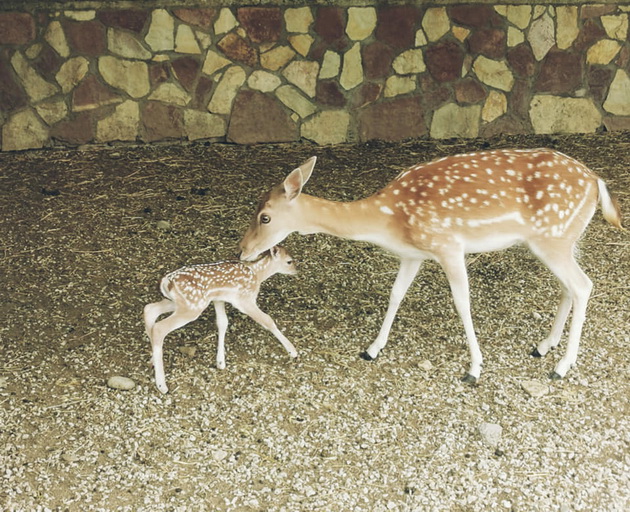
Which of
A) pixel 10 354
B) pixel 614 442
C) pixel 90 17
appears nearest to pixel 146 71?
pixel 90 17

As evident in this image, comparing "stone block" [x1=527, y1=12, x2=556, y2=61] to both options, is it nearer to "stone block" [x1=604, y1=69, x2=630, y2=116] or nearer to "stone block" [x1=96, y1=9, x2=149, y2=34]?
"stone block" [x1=604, y1=69, x2=630, y2=116]

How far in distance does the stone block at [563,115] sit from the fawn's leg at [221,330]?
4.47m

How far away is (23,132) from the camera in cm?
689

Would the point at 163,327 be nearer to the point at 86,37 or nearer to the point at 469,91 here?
the point at 86,37

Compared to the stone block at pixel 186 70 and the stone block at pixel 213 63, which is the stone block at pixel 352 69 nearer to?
the stone block at pixel 213 63

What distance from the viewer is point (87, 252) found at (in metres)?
5.24

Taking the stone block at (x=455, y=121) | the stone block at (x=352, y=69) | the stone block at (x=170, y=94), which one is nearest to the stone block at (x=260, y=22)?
the stone block at (x=352, y=69)

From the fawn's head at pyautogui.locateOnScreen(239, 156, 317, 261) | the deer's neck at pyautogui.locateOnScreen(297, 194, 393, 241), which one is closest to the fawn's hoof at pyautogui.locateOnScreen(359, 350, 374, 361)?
the deer's neck at pyautogui.locateOnScreen(297, 194, 393, 241)

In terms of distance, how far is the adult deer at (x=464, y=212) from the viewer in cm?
360

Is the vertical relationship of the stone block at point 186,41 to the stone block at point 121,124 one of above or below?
above

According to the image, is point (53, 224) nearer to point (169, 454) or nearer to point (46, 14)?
point (46, 14)

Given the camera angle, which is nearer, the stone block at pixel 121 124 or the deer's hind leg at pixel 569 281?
the deer's hind leg at pixel 569 281

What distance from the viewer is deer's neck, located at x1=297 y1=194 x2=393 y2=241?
3680mm

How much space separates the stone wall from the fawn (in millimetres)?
3368
